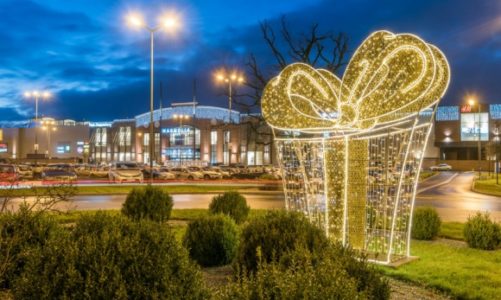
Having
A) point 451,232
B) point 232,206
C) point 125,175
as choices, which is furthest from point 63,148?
point 451,232

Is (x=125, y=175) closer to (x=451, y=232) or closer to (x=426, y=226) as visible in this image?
(x=451, y=232)

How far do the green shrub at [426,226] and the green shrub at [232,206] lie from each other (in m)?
4.20

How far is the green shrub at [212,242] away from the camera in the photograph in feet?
30.2

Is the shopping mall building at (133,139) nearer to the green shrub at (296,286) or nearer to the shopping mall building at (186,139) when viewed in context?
→ the shopping mall building at (186,139)

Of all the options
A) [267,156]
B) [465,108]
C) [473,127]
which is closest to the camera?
[267,156]

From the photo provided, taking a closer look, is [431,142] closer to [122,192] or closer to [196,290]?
[122,192]

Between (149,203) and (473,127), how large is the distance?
7961 cm

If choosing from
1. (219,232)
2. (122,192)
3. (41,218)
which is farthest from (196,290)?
(122,192)

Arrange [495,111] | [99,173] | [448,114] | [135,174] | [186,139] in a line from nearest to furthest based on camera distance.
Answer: [135,174], [99,173], [495,111], [448,114], [186,139]

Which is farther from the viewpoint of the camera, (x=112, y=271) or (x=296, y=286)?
→ (x=112, y=271)

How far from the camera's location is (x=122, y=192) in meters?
30.3

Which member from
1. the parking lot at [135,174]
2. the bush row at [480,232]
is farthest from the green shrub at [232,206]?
the parking lot at [135,174]

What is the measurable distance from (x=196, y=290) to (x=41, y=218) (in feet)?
13.6

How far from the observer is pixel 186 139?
94.1 meters
